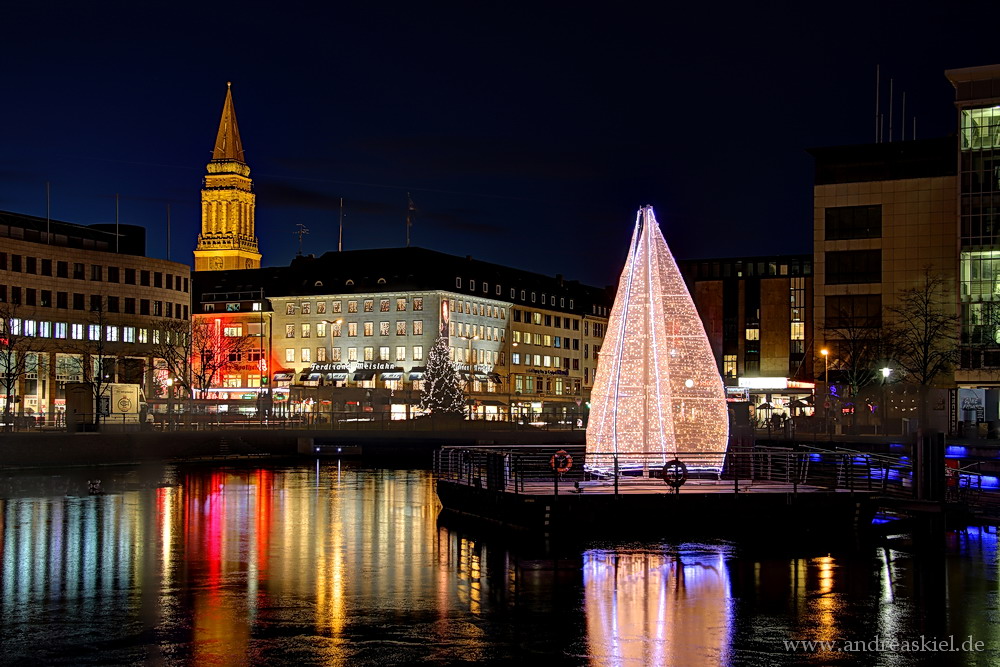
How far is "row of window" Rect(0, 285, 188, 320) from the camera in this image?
109938 millimetres

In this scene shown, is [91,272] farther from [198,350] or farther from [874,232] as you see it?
[874,232]

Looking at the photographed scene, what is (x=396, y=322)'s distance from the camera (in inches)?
5782

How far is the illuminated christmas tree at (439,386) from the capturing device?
106m

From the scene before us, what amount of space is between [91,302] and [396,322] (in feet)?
128

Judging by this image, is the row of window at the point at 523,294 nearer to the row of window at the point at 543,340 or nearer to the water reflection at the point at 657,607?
the row of window at the point at 543,340

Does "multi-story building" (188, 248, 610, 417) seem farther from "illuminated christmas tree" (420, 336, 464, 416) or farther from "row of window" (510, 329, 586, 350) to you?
"illuminated christmas tree" (420, 336, 464, 416)

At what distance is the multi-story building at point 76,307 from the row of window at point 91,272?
9 centimetres

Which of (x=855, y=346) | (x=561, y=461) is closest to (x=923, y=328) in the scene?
(x=855, y=346)

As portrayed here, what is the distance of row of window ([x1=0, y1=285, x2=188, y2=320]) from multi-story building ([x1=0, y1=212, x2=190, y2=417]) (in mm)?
89

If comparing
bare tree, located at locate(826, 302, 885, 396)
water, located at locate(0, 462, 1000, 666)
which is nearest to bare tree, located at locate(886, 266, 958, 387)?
bare tree, located at locate(826, 302, 885, 396)

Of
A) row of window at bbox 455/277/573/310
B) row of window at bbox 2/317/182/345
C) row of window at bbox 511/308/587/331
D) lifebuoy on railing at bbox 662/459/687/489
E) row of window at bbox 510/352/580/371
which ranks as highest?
row of window at bbox 455/277/573/310

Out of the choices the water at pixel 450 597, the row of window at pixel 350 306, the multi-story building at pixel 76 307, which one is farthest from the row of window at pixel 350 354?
the water at pixel 450 597

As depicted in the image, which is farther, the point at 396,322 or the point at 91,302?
the point at 396,322

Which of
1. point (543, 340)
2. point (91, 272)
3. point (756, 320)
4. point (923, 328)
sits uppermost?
point (91, 272)
